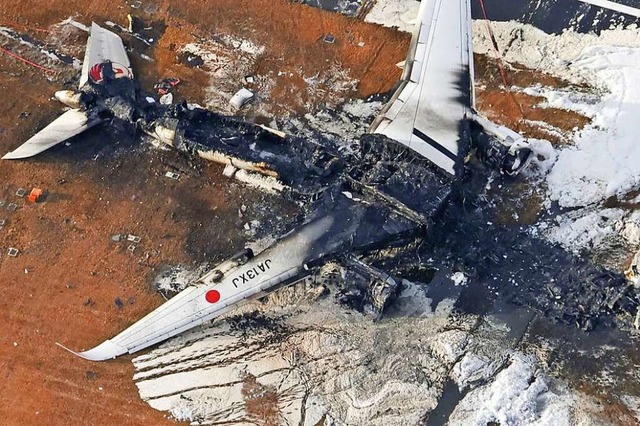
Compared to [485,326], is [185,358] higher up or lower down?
lower down

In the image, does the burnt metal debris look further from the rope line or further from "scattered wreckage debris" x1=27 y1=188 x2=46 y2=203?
"scattered wreckage debris" x1=27 y1=188 x2=46 y2=203

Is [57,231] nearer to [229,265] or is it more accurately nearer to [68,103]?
[68,103]

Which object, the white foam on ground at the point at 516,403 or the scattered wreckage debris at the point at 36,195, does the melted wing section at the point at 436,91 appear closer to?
the white foam on ground at the point at 516,403

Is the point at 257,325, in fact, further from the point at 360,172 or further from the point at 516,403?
the point at 516,403

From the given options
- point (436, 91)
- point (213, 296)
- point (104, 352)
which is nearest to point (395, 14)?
point (436, 91)

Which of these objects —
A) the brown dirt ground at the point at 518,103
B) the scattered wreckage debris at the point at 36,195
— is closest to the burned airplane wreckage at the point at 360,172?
the scattered wreckage debris at the point at 36,195

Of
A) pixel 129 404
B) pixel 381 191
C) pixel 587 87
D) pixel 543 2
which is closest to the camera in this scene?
pixel 129 404

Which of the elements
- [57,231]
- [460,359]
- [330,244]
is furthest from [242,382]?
[57,231]
